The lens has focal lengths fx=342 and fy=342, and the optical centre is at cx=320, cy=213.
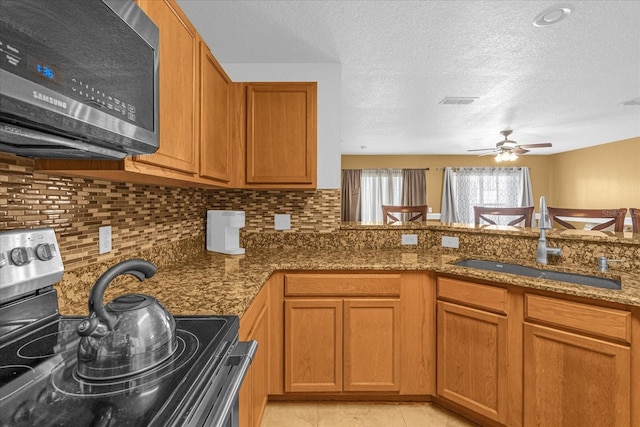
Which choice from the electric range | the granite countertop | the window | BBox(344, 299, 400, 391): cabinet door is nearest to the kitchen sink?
the granite countertop

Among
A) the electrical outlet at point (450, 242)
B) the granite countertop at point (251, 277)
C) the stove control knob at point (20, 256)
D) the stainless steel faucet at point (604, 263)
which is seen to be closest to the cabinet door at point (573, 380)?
the granite countertop at point (251, 277)

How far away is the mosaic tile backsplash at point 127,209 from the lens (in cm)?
105

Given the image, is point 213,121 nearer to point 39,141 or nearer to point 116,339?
point 39,141

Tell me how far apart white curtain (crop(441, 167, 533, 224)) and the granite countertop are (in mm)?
5943

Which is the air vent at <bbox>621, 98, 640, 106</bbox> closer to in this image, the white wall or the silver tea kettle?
the white wall

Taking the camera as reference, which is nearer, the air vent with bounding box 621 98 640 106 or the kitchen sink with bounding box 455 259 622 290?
the kitchen sink with bounding box 455 259 622 290

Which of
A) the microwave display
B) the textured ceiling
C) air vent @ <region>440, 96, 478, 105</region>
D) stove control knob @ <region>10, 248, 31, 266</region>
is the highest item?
air vent @ <region>440, 96, 478, 105</region>

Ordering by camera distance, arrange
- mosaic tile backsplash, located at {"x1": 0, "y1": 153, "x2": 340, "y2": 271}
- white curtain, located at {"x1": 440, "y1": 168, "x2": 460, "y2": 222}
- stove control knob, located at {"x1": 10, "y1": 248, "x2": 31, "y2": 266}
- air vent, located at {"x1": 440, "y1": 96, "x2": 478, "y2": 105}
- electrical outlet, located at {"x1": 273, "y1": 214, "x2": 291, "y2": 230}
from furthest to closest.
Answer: white curtain, located at {"x1": 440, "y1": 168, "x2": 460, "y2": 222}, air vent, located at {"x1": 440, "y1": 96, "x2": 478, "y2": 105}, electrical outlet, located at {"x1": 273, "y1": 214, "x2": 291, "y2": 230}, mosaic tile backsplash, located at {"x1": 0, "y1": 153, "x2": 340, "y2": 271}, stove control knob, located at {"x1": 10, "y1": 248, "x2": 31, "y2": 266}

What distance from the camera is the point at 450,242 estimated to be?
8.02 feet

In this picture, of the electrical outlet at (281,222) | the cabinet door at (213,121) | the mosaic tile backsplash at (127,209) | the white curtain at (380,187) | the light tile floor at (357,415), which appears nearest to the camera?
the mosaic tile backsplash at (127,209)

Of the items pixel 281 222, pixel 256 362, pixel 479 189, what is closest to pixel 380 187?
pixel 479 189

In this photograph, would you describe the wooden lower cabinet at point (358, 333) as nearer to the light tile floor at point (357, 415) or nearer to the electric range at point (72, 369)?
the light tile floor at point (357, 415)

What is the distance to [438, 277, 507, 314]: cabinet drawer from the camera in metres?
1.73

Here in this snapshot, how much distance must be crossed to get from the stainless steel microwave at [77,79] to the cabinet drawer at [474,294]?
64.6 inches
